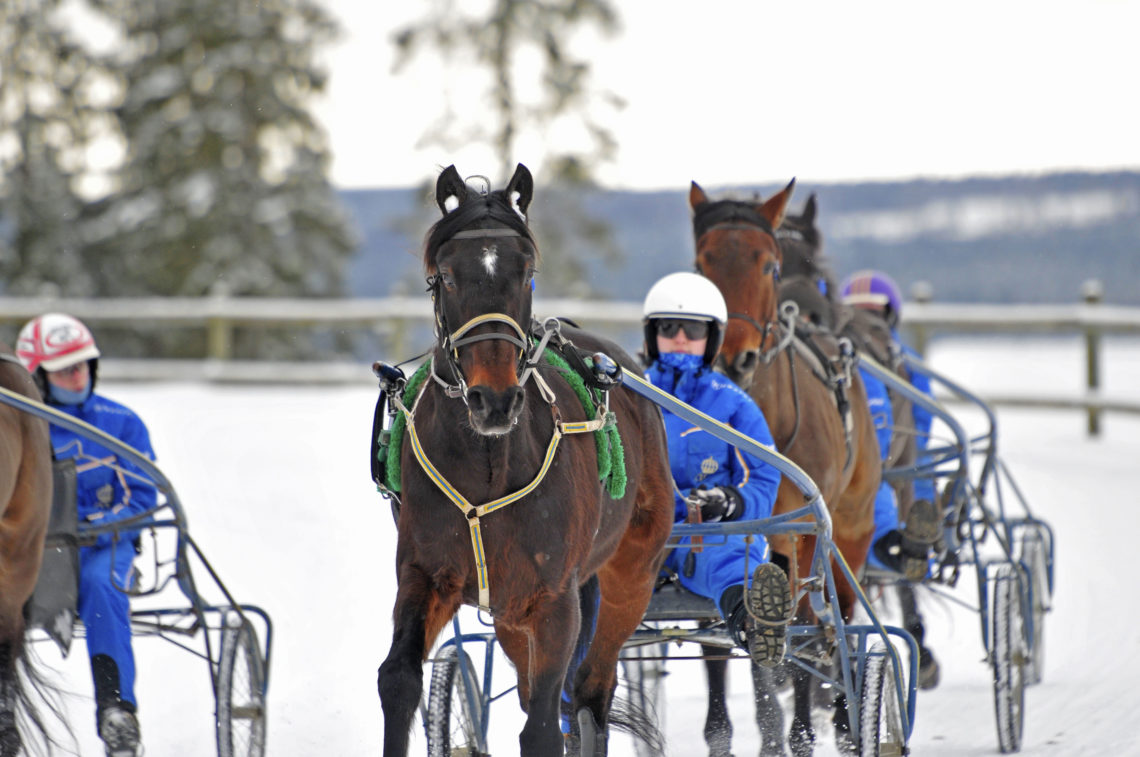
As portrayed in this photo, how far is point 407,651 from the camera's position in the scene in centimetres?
308

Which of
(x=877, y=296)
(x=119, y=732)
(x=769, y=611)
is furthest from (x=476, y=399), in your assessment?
(x=877, y=296)

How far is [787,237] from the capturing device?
19.4 feet

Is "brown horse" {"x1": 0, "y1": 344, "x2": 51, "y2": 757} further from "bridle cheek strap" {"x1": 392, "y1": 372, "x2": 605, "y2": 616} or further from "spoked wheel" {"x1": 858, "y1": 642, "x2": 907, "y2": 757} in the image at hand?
"spoked wheel" {"x1": 858, "y1": 642, "x2": 907, "y2": 757}

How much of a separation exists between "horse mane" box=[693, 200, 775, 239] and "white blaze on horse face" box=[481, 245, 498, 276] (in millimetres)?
2175

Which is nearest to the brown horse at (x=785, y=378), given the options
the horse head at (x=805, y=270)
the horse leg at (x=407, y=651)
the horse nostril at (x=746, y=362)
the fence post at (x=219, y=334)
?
the horse nostril at (x=746, y=362)

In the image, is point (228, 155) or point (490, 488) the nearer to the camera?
point (490, 488)

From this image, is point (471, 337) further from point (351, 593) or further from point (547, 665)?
point (351, 593)

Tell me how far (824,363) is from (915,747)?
1.56 meters

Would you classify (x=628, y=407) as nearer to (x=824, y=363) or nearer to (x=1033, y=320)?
(x=824, y=363)

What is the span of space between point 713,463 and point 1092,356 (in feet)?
31.4

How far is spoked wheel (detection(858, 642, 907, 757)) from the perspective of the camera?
410 cm

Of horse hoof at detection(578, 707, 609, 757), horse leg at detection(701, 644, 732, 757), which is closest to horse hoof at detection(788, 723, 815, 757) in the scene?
horse leg at detection(701, 644, 732, 757)

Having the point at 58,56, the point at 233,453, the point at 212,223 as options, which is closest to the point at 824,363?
the point at 233,453

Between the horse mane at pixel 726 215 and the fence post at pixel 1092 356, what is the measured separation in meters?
8.67
